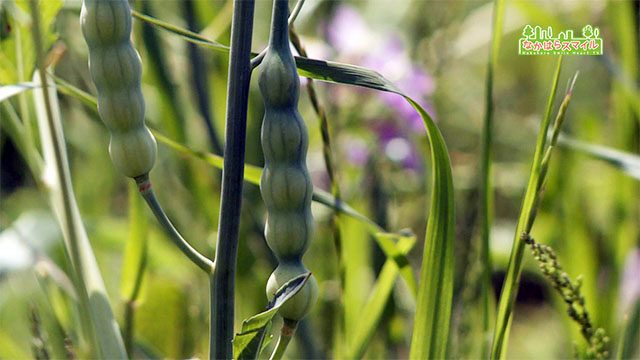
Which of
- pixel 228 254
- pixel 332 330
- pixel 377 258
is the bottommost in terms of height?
pixel 332 330

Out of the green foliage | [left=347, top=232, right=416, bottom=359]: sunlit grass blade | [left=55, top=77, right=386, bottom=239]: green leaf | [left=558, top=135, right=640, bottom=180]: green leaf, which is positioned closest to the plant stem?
the green foliage

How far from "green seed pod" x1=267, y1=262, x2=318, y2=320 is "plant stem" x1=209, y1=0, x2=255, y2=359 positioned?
0.07 ft

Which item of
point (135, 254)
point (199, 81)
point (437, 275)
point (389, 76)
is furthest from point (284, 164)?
point (389, 76)

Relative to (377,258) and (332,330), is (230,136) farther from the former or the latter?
(332,330)

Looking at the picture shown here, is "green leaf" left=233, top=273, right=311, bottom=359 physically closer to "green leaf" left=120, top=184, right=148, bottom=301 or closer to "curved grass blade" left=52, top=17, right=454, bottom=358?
"curved grass blade" left=52, top=17, right=454, bottom=358

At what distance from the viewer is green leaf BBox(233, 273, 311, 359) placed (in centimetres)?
32

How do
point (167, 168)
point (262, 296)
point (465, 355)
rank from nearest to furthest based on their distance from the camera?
1. point (465, 355)
2. point (262, 296)
3. point (167, 168)

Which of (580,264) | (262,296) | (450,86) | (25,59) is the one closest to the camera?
(25,59)

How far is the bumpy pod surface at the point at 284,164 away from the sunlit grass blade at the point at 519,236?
133 mm

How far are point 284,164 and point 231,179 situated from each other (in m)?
0.02

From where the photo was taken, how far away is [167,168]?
1.09m

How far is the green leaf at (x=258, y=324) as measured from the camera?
32 cm

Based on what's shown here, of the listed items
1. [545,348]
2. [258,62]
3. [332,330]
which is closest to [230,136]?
[258,62]

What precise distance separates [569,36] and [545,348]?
809 millimetres
